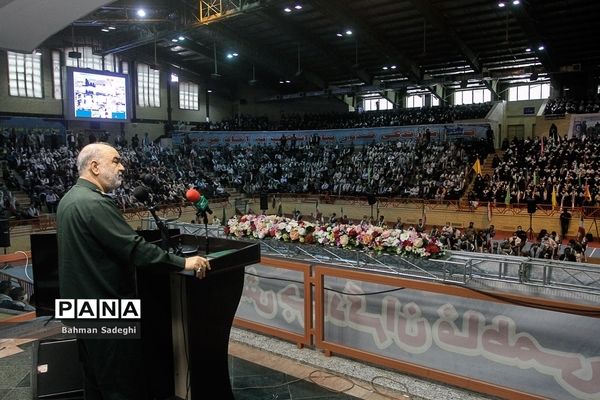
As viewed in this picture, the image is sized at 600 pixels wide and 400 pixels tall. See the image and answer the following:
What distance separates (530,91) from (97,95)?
25418mm

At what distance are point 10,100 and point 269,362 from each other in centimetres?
2258

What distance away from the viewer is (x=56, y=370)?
3043 mm

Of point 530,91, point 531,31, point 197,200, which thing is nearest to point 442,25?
point 531,31

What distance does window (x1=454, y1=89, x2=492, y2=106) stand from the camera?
102 ft

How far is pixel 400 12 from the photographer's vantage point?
62.5 ft

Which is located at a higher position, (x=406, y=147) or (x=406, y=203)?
(x=406, y=147)

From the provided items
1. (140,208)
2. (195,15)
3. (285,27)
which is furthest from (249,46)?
(140,208)

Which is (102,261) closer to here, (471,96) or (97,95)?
(97,95)

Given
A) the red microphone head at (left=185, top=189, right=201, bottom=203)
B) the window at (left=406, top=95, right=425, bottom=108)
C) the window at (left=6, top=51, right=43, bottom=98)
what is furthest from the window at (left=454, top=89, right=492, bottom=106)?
the red microphone head at (left=185, top=189, right=201, bottom=203)

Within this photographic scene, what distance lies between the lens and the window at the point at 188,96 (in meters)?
29.6

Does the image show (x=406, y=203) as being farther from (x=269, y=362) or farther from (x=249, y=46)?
(x=269, y=362)

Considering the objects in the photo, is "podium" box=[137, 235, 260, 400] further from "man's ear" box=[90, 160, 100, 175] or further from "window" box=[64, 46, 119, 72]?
"window" box=[64, 46, 119, 72]

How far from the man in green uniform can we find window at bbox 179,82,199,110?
2888 centimetres

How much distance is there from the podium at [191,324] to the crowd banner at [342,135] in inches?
778
